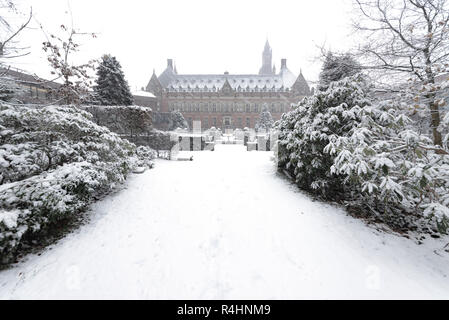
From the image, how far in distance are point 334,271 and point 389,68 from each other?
17.6ft

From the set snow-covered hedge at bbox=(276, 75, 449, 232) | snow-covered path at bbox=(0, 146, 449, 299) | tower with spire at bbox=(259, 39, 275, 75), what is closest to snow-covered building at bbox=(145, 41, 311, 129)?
Result: tower with spire at bbox=(259, 39, 275, 75)

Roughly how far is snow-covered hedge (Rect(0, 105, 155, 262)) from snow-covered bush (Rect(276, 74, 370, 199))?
4966 mm

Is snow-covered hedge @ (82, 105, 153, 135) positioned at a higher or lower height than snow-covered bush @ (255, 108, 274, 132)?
lower

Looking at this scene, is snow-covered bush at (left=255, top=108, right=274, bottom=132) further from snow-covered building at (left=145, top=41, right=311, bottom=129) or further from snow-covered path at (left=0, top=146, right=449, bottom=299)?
snow-covered path at (left=0, top=146, right=449, bottom=299)

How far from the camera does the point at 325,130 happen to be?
15.1 feet


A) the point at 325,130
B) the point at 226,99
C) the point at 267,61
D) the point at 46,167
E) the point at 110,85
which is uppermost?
the point at 267,61

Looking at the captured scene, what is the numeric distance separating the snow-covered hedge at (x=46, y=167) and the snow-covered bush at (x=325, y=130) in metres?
4.97

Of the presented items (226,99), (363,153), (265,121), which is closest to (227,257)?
(363,153)

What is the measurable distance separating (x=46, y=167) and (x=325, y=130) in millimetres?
6541

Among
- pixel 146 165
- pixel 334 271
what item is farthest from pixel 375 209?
pixel 146 165

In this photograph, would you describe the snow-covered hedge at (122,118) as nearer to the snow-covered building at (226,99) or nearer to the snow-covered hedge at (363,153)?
the snow-covered hedge at (363,153)

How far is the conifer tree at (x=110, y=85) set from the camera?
16.3 meters

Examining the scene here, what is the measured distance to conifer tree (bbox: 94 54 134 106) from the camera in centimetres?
1628

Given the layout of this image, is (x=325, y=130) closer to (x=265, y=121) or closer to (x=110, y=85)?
(x=110, y=85)
